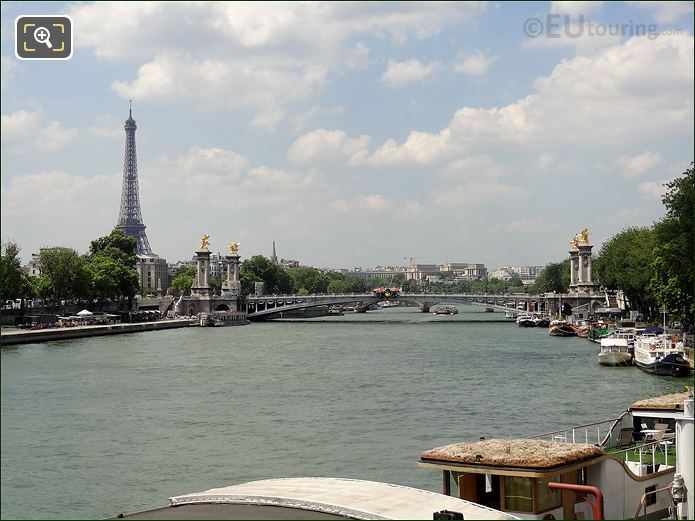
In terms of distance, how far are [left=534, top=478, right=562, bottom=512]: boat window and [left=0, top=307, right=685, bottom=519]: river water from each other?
579cm

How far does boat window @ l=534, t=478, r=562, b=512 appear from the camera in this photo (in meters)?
10.5

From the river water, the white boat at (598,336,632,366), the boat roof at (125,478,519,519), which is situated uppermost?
the boat roof at (125,478,519,519)

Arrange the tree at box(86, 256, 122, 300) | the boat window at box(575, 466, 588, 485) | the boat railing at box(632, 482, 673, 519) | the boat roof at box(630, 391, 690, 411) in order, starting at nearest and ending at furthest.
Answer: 1. the boat window at box(575, 466, 588, 485)
2. the boat railing at box(632, 482, 673, 519)
3. the boat roof at box(630, 391, 690, 411)
4. the tree at box(86, 256, 122, 300)

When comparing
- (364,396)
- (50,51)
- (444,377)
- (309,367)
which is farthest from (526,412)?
(50,51)

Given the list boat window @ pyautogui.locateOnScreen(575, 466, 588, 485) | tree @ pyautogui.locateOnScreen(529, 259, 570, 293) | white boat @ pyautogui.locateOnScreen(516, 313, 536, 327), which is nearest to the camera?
boat window @ pyautogui.locateOnScreen(575, 466, 588, 485)

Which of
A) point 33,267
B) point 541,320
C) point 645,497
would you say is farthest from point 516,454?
point 33,267

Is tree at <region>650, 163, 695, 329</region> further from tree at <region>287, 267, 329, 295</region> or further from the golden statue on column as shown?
tree at <region>287, 267, 329, 295</region>

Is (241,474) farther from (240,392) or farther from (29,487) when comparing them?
(240,392)

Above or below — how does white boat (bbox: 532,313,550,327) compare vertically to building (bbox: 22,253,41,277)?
below

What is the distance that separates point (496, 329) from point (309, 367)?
109 ft

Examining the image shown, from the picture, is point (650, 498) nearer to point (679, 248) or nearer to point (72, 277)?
point (679, 248)

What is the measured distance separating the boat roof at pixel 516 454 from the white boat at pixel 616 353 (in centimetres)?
2973

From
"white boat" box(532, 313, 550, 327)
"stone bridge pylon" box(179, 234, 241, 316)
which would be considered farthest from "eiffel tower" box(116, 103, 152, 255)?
"white boat" box(532, 313, 550, 327)

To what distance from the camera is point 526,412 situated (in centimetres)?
2562
